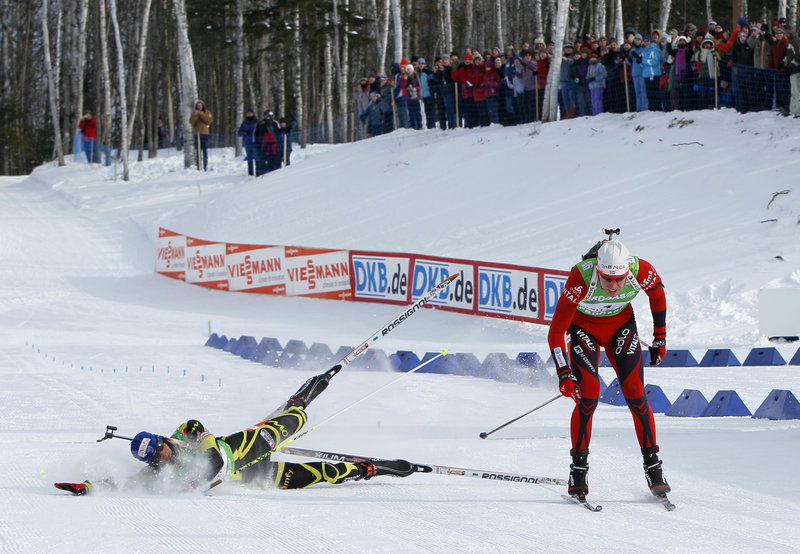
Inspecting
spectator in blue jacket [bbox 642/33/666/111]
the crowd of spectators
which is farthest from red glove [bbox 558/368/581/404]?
spectator in blue jacket [bbox 642/33/666/111]

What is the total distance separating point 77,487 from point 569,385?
2874mm

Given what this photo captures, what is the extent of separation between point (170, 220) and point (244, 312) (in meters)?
8.76

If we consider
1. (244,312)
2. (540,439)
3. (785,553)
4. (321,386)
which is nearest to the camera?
(785,553)

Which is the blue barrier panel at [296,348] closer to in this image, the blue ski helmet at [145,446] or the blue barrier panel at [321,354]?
the blue barrier panel at [321,354]

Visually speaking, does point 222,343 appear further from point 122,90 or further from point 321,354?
point 122,90

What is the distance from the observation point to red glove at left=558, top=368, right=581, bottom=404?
5371 mm

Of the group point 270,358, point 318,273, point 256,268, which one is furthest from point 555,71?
point 270,358

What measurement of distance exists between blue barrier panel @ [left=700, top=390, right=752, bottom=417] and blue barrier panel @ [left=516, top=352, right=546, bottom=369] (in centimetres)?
249

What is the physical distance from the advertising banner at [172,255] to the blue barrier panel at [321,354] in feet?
28.1

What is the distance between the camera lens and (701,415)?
8.03 m

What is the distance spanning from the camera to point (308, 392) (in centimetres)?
623

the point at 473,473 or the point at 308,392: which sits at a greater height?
the point at 308,392

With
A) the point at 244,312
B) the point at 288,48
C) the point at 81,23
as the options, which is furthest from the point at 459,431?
the point at 81,23

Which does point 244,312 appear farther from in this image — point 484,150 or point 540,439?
point 540,439
